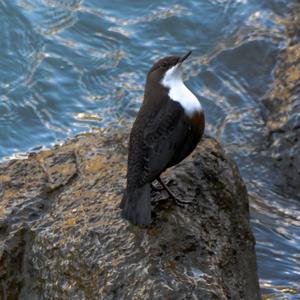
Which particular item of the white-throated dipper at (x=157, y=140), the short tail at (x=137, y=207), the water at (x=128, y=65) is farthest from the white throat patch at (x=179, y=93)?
the water at (x=128, y=65)

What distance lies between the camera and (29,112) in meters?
6.88

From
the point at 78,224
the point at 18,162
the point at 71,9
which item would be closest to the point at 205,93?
the point at 71,9

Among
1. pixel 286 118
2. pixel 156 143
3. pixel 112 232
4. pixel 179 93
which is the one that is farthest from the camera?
pixel 286 118

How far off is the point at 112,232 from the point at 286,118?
2573 mm

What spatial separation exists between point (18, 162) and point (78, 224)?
2.52 feet

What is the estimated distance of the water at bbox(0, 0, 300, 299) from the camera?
654 centimetres

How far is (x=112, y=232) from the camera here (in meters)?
3.58

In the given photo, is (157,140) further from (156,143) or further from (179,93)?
(179,93)

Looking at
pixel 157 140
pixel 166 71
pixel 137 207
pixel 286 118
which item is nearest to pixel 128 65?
pixel 286 118

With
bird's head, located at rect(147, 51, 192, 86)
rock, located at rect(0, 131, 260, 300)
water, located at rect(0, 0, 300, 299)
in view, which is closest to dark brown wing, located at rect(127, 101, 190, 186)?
rock, located at rect(0, 131, 260, 300)

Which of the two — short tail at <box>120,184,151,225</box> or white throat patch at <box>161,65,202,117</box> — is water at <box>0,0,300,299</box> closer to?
white throat patch at <box>161,65,202,117</box>

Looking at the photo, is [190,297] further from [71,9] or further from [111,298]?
[71,9]

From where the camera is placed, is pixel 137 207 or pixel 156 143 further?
pixel 156 143

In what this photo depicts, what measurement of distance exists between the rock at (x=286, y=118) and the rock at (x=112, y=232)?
58.4 inches
